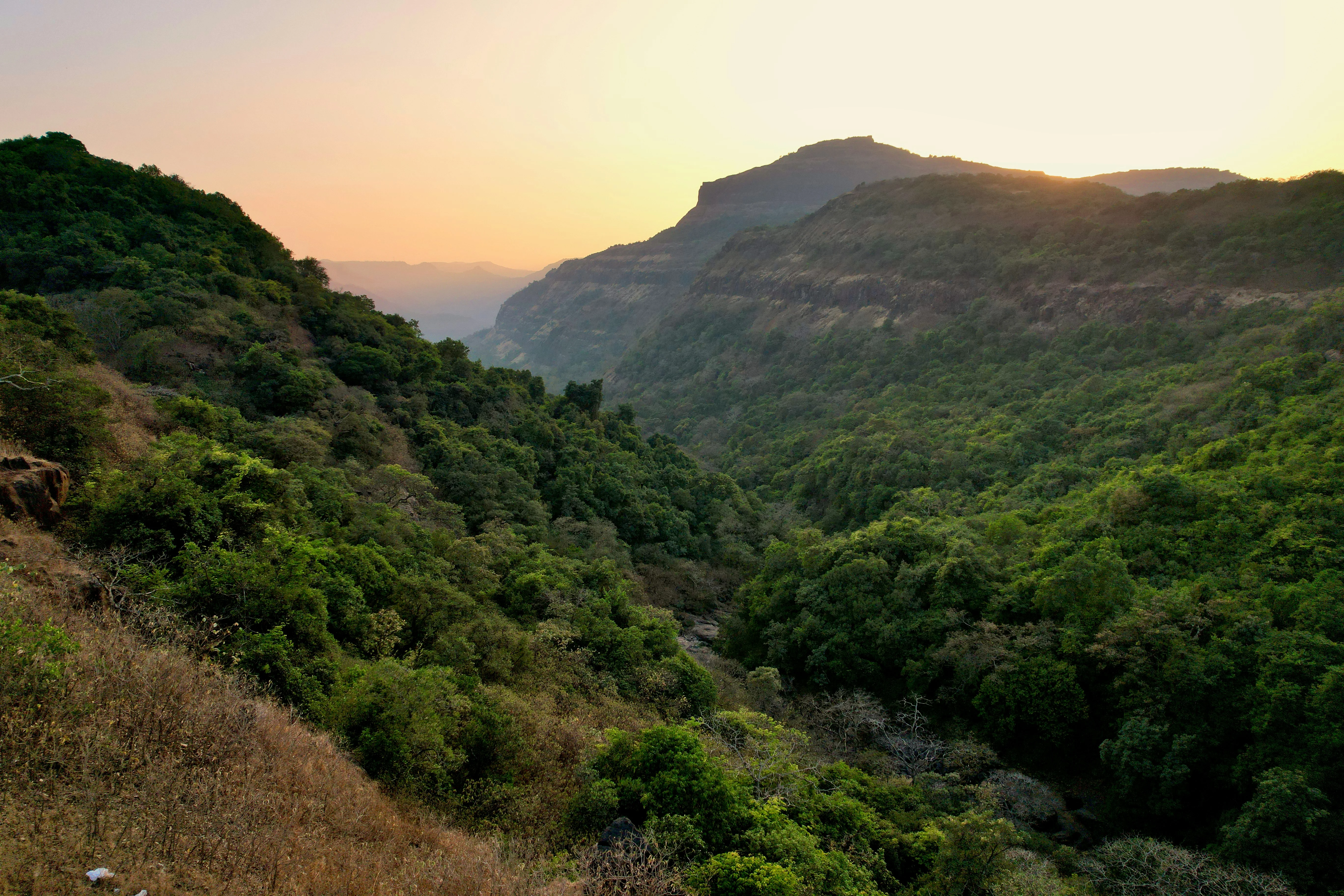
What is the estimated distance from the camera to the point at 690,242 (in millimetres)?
180500

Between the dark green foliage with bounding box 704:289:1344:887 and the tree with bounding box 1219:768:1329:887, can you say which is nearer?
the tree with bounding box 1219:768:1329:887

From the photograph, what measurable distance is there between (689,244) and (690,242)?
30.5 inches

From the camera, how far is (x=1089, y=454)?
3272 cm

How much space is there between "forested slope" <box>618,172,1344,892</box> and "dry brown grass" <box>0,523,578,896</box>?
54.7 ft

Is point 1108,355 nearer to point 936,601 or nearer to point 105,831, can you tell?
point 936,601

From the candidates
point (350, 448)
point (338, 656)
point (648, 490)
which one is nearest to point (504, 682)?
point (338, 656)

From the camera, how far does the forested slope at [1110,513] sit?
16.2 m

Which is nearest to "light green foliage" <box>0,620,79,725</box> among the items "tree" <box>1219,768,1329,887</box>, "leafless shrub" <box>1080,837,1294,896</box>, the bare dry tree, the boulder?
the boulder

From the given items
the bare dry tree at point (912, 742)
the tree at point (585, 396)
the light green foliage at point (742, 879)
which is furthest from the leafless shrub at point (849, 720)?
the tree at point (585, 396)

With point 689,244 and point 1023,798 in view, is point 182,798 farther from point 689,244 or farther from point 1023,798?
point 689,244

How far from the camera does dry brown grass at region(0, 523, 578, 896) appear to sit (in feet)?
19.5

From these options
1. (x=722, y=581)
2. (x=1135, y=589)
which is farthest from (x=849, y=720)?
(x=722, y=581)

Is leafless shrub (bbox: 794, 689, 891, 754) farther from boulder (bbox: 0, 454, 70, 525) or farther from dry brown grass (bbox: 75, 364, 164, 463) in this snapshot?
dry brown grass (bbox: 75, 364, 164, 463)

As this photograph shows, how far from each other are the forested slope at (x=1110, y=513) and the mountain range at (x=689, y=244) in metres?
102
